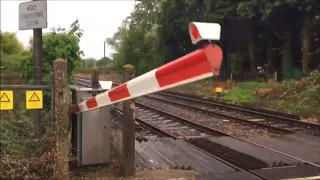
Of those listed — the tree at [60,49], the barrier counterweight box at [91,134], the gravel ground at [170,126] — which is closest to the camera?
the barrier counterweight box at [91,134]

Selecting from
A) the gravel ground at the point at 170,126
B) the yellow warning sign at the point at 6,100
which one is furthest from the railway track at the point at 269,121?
the yellow warning sign at the point at 6,100

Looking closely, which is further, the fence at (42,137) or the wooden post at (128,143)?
the wooden post at (128,143)

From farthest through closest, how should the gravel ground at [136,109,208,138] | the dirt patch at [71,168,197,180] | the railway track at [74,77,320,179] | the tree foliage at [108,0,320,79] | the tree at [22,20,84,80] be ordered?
the tree foliage at [108,0,320,79] < the gravel ground at [136,109,208,138] < the tree at [22,20,84,80] < the railway track at [74,77,320,179] < the dirt patch at [71,168,197,180]

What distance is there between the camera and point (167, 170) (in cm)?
649

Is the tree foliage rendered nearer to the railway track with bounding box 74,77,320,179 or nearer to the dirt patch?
the railway track with bounding box 74,77,320,179

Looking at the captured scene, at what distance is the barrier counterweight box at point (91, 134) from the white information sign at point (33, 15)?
3.72ft

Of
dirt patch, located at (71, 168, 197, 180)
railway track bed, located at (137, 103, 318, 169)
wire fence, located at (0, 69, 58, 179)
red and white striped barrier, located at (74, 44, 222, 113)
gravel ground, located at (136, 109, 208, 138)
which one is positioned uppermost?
red and white striped barrier, located at (74, 44, 222, 113)

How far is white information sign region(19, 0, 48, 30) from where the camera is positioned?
6.11 meters

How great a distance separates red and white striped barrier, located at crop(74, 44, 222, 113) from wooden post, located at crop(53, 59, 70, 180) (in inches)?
42.3

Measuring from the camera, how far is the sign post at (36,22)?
20.2 ft

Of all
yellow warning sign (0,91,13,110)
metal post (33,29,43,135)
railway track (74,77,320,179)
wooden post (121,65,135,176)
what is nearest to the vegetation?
metal post (33,29,43,135)

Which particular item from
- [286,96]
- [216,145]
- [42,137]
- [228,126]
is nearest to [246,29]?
[286,96]

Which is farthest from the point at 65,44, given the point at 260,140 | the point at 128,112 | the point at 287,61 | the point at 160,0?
the point at 160,0

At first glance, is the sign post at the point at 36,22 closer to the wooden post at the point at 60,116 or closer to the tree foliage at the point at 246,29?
the wooden post at the point at 60,116
